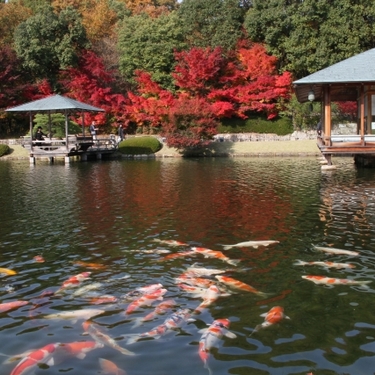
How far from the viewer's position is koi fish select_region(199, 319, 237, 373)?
466cm

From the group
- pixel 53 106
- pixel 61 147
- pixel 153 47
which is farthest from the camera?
pixel 153 47

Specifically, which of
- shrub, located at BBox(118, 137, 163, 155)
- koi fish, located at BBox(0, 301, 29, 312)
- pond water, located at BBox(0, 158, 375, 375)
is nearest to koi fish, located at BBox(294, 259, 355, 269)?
pond water, located at BBox(0, 158, 375, 375)

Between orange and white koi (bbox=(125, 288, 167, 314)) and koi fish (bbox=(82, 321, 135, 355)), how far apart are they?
487mm

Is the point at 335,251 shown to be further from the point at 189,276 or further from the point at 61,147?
the point at 61,147

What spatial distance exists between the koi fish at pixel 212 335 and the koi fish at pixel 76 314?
1.29 meters

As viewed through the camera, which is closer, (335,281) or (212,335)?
(212,335)

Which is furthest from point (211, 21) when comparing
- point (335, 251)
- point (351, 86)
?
point (335, 251)

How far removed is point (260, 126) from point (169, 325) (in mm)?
33209

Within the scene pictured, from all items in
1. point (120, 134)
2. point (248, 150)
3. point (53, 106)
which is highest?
point (53, 106)

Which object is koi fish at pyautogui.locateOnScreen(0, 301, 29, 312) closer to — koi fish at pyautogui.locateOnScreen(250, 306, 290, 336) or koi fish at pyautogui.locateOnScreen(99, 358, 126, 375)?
koi fish at pyautogui.locateOnScreen(99, 358, 126, 375)

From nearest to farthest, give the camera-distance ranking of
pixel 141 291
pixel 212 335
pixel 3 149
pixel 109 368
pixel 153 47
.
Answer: pixel 109 368, pixel 212 335, pixel 141 291, pixel 3 149, pixel 153 47

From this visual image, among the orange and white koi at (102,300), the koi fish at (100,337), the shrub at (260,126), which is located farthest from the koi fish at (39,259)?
the shrub at (260,126)

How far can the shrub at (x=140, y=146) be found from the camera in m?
31.7

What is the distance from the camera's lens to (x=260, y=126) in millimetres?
37406
